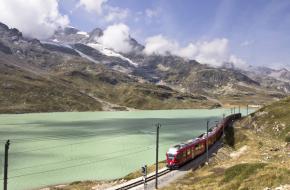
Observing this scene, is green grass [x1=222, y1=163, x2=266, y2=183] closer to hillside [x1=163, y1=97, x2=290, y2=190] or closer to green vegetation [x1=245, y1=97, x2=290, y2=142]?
hillside [x1=163, y1=97, x2=290, y2=190]

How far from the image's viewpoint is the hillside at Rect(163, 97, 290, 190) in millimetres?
38562

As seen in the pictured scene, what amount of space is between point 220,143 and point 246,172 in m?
56.5

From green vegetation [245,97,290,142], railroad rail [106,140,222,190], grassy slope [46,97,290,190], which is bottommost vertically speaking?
railroad rail [106,140,222,190]

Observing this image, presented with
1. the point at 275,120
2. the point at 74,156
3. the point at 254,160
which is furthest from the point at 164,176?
the point at 275,120

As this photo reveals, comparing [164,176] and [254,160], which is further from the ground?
[254,160]

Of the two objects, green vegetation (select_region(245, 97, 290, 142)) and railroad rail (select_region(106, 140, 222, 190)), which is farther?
green vegetation (select_region(245, 97, 290, 142))

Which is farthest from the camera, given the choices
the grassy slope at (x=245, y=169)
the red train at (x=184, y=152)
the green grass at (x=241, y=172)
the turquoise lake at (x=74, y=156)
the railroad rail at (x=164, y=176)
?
the turquoise lake at (x=74, y=156)

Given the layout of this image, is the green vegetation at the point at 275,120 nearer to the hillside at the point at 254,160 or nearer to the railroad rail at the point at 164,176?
the hillside at the point at 254,160

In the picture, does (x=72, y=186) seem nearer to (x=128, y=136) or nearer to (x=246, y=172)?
(x=246, y=172)

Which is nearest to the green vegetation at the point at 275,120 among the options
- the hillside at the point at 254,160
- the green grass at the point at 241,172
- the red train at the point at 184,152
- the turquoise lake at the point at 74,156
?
the hillside at the point at 254,160

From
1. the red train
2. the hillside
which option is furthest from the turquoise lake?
the hillside

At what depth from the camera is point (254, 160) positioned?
6297cm

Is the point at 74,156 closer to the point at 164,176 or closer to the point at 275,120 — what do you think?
the point at 164,176

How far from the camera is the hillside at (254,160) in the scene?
38562mm
